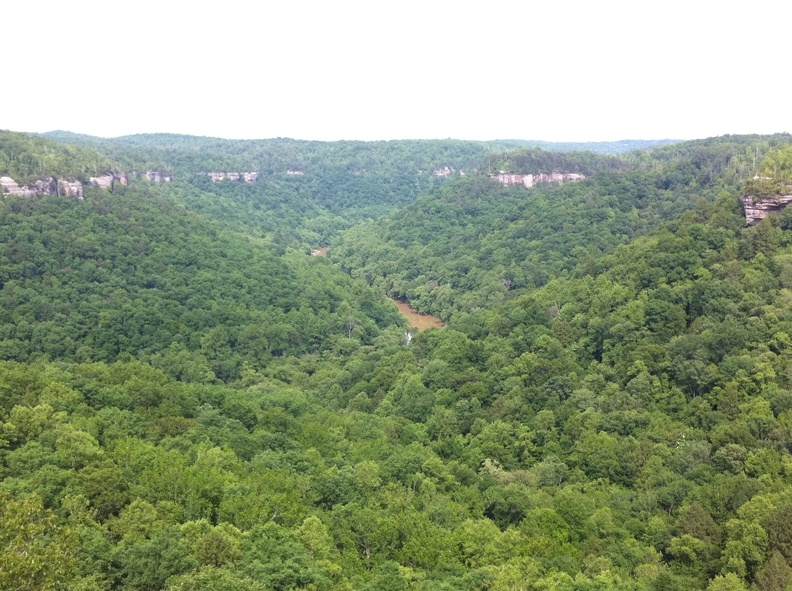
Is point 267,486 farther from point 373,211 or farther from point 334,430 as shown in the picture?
point 373,211

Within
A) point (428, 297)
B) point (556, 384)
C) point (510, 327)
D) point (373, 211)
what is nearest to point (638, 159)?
point (373, 211)

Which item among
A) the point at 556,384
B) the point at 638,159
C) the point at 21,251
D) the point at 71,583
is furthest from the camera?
the point at 638,159

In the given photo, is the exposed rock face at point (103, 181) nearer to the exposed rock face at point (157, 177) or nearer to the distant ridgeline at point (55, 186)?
the distant ridgeline at point (55, 186)

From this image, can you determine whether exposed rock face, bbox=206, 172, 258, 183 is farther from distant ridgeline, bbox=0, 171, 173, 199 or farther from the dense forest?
the dense forest

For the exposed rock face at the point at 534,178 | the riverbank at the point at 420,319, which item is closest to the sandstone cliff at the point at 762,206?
the riverbank at the point at 420,319

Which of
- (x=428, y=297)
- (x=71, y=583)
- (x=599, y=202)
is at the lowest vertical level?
(x=428, y=297)

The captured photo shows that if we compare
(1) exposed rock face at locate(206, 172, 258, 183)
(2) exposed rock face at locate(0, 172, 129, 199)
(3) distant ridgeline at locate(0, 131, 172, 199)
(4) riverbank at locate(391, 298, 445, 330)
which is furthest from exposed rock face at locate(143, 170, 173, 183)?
(4) riverbank at locate(391, 298, 445, 330)
